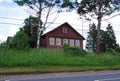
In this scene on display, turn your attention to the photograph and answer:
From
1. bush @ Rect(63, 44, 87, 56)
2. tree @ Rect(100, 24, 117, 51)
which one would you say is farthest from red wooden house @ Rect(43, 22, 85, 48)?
bush @ Rect(63, 44, 87, 56)

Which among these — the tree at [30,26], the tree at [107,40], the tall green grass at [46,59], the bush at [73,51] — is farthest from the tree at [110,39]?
the tall green grass at [46,59]

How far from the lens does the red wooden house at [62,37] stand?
70625 millimetres

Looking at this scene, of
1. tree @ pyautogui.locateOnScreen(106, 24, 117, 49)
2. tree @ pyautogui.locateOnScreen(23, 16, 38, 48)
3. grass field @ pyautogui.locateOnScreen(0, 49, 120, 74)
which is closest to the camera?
grass field @ pyautogui.locateOnScreen(0, 49, 120, 74)

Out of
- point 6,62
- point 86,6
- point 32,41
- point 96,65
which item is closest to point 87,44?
point 32,41

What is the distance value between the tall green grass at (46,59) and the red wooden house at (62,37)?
106 feet

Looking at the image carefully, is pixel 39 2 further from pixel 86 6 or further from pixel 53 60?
pixel 53 60

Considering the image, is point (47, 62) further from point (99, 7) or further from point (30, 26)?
point (30, 26)

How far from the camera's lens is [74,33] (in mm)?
74125

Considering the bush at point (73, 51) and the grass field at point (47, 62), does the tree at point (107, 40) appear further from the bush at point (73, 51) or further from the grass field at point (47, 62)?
the grass field at point (47, 62)

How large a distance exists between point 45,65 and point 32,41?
39.9m

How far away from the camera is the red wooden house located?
7062 centimetres

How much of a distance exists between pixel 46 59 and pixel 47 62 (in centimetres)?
69

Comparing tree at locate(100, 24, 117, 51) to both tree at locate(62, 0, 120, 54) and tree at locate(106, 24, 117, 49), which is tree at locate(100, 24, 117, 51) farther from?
tree at locate(62, 0, 120, 54)

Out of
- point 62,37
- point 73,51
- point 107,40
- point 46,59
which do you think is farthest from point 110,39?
point 46,59
